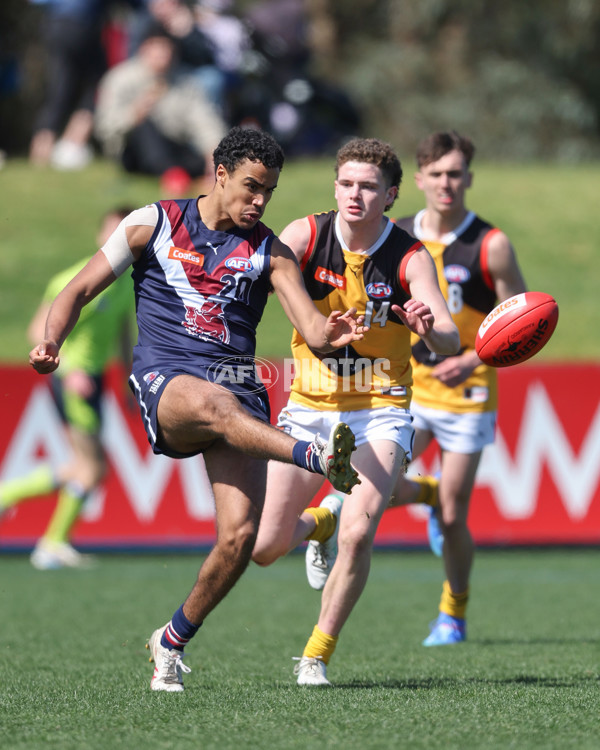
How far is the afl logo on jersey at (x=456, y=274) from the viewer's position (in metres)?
6.69

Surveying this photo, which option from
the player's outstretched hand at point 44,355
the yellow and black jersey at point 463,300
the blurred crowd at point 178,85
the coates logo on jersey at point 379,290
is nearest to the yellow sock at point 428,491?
the yellow and black jersey at point 463,300

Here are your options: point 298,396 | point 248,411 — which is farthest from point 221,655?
point 248,411

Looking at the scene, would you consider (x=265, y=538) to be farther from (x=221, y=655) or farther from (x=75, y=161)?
(x=75, y=161)

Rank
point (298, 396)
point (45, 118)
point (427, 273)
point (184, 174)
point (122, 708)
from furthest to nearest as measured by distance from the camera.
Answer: point (45, 118) → point (184, 174) → point (298, 396) → point (427, 273) → point (122, 708)

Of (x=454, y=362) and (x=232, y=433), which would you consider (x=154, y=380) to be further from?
(x=454, y=362)

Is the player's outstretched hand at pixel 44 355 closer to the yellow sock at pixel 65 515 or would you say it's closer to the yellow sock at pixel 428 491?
the yellow sock at pixel 428 491

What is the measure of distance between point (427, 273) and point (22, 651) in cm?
293

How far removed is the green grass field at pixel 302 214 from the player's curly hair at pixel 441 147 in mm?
7642

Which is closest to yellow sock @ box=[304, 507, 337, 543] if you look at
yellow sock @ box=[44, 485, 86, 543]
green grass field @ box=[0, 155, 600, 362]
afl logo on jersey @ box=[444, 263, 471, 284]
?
afl logo on jersey @ box=[444, 263, 471, 284]

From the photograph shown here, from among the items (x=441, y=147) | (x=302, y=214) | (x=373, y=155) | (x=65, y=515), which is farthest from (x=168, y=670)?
(x=302, y=214)

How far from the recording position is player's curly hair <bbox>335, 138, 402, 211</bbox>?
17.7 feet

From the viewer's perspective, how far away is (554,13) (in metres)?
27.4

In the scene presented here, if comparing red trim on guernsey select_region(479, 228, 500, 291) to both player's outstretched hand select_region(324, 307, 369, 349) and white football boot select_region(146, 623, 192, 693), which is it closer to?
player's outstretched hand select_region(324, 307, 369, 349)

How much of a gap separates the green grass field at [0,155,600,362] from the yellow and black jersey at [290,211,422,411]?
867cm
